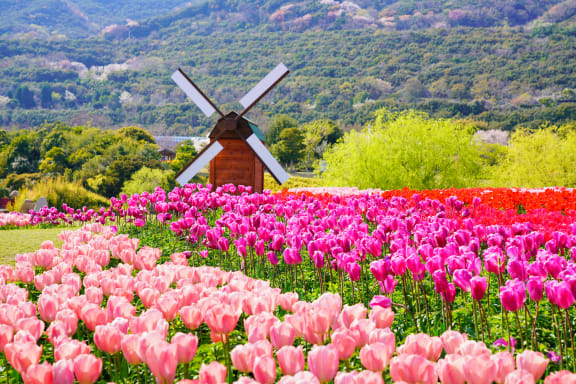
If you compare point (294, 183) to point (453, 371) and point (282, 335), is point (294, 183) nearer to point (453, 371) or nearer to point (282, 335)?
point (282, 335)

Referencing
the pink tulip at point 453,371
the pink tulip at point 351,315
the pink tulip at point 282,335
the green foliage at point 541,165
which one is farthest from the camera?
the green foliage at point 541,165

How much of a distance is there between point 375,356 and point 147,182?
3368cm

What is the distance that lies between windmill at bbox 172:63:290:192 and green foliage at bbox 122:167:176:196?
64.6 ft

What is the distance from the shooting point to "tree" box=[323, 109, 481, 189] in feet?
57.7

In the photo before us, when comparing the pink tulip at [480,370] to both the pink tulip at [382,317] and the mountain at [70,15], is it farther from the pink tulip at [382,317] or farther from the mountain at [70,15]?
the mountain at [70,15]

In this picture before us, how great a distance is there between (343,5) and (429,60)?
59202 mm

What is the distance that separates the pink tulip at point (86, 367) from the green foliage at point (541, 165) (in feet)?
78.6

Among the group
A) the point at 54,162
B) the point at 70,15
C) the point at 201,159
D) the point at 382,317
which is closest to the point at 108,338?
the point at 382,317

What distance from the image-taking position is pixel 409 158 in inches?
695

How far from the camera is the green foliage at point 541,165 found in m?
22.5

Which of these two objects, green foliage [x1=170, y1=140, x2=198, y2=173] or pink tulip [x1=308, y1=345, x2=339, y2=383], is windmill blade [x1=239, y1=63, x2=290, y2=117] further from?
green foliage [x1=170, y1=140, x2=198, y2=173]

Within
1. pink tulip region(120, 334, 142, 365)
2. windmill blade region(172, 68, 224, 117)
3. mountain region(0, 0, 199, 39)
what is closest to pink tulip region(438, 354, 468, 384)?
pink tulip region(120, 334, 142, 365)

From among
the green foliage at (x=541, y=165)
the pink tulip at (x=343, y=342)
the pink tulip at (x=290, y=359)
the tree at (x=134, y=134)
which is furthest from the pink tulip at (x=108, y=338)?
the tree at (x=134, y=134)

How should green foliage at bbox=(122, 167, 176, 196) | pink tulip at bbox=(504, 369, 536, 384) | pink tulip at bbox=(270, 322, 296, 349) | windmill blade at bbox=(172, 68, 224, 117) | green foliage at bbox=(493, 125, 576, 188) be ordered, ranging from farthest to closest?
green foliage at bbox=(122, 167, 176, 196) < green foliage at bbox=(493, 125, 576, 188) < windmill blade at bbox=(172, 68, 224, 117) < pink tulip at bbox=(270, 322, 296, 349) < pink tulip at bbox=(504, 369, 536, 384)
